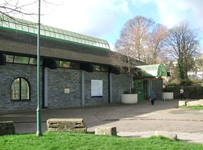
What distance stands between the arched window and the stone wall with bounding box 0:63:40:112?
0.92 feet

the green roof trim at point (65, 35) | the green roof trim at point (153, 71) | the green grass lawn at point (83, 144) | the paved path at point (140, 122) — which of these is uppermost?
the green roof trim at point (65, 35)

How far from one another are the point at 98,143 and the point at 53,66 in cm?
1409

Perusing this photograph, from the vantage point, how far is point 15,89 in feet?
61.2

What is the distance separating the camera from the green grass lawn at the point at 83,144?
6.56 metres

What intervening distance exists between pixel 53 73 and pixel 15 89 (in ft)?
11.8

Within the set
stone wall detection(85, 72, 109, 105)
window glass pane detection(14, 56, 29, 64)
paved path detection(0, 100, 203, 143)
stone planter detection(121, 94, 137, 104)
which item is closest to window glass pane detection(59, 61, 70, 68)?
stone wall detection(85, 72, 109, 105)

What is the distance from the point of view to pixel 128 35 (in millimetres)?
44938

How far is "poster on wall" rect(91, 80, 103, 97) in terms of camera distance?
978 inches

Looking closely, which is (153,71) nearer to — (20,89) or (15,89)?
(20,89)

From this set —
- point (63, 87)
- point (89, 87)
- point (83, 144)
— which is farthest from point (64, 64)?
point (83, 144)

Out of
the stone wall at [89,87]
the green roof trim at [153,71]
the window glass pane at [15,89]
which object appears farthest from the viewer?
the green roof trim at [153,71]

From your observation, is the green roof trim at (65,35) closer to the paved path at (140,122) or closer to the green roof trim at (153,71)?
the green roof trim at (153,71)

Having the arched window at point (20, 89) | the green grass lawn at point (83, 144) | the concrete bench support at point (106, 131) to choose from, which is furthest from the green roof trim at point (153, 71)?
the green grass lawn at point (83, 144)

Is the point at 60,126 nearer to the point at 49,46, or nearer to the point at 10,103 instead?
the point at 10,103
